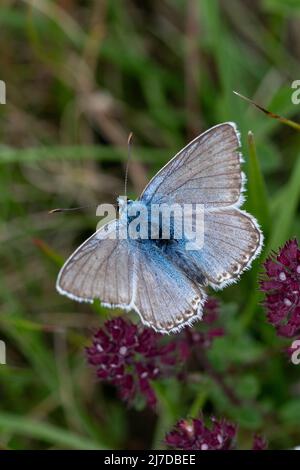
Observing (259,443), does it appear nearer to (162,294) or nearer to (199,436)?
(199,436)

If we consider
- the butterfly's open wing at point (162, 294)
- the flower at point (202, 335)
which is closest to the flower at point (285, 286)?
the butterfly's open wing at point (162, 294)

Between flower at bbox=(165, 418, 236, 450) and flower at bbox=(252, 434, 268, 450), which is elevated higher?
flower at bbox=(165, 418, 236, 450)

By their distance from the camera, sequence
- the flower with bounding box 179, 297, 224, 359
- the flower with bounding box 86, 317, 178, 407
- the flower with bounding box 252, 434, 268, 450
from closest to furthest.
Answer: the flower with bounding box 86, 317, 178, 407
the flower with bounding box 252, 434, 268, 450
the flower with bounding box 179, 297, 224, 359

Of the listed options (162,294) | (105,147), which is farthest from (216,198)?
(105,147)

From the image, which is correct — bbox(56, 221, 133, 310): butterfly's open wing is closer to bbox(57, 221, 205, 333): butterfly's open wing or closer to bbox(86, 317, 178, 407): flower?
bbox(57, 221, 205, 333): butterfly's open wing

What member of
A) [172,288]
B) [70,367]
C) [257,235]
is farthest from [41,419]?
[257,235]

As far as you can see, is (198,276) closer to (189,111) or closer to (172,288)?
(172,288)

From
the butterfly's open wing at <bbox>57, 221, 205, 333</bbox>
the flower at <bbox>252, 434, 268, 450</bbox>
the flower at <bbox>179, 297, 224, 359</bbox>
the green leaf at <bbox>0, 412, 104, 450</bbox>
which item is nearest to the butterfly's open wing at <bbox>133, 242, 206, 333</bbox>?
the butterfly's open wing at <bbox>57, 221, 205, 333</bbox>
